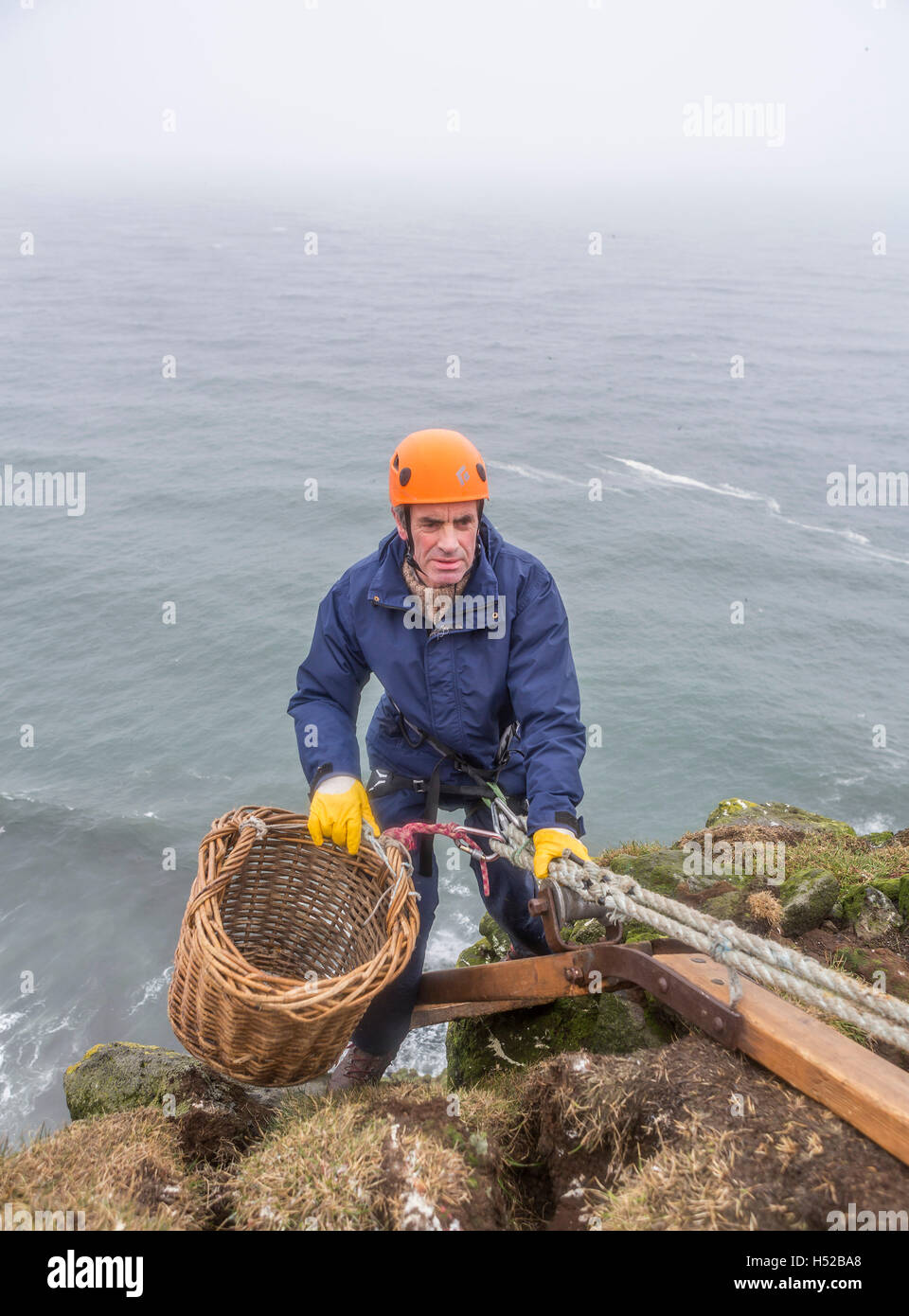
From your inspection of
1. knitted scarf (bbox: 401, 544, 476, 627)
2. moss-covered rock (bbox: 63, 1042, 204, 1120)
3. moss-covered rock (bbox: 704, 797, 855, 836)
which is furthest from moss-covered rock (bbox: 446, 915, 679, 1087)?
moss-covered rock (bbox: 704, 797, 855, 836)

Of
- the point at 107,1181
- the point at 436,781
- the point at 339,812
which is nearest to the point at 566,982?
the point at 436,781

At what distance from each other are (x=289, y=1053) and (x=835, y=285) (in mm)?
180152

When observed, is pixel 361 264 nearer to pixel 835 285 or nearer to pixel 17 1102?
pixel 835 285

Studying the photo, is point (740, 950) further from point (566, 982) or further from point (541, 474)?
point (541, 474)

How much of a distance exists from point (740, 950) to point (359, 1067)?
3356 millimetres

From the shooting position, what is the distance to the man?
535 cm

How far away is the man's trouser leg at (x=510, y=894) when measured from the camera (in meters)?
6.36

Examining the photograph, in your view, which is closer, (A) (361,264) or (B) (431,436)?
(B) (431,436)

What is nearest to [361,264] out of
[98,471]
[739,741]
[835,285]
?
[835,285]

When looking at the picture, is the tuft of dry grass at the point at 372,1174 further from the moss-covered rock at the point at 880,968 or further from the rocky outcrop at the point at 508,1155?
the moss-covered rock at the point at 880,968

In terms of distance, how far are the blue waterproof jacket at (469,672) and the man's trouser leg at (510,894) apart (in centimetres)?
44

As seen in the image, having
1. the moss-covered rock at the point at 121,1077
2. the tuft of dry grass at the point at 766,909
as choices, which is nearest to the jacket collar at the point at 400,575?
the moss-covered rock at the point at 121,1077
